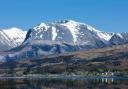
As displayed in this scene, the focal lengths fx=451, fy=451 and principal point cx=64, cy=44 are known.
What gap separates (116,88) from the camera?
155 metres

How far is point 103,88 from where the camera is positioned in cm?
15562

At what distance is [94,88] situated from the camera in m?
154

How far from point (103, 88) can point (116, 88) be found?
14.6 feet

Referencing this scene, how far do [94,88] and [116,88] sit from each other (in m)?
7.75

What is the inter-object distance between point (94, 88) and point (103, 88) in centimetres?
374
